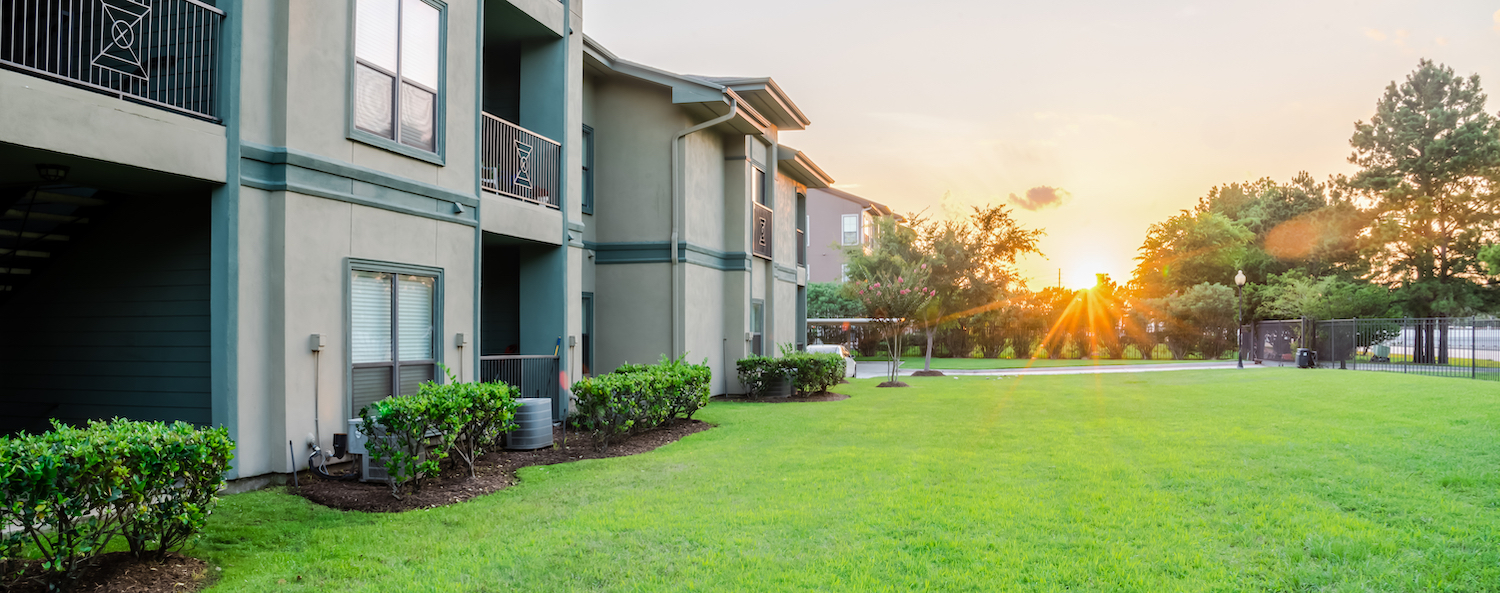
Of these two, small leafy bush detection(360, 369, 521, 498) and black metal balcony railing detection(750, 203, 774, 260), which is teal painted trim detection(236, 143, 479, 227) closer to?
small leafy bush detection(360, 369, 521, 498)

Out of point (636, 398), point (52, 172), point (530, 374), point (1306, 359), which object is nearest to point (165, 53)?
point (52, 172)

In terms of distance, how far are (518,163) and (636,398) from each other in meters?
3.49

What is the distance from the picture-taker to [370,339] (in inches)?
323

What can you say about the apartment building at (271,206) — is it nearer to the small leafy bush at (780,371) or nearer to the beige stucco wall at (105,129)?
the beige stucco wall at (105,129)

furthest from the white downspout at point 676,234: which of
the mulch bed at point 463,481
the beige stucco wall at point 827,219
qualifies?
the beige stucco wall at point 827,219

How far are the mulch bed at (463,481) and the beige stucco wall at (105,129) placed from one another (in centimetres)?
274

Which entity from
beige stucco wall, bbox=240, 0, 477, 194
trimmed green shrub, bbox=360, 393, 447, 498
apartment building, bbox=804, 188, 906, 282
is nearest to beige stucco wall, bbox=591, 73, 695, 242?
beige stucco wall, bbox=240, 0, 477, 194

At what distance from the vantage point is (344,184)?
786cm

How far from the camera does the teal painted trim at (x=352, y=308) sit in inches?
308

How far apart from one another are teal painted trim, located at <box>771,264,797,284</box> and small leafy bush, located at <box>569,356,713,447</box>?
26.0ft

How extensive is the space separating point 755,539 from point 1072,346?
3729 centimetres

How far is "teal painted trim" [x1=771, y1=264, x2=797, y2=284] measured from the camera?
810 inches

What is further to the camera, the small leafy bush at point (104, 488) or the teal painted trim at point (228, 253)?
the teal painted trim at point (228, 253)

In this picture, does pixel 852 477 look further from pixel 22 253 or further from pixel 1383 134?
pixel 1383 134
